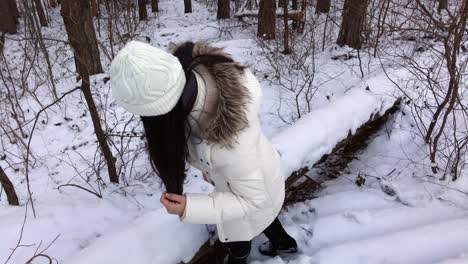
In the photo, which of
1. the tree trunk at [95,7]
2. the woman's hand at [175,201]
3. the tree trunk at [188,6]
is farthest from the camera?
the tree trunk at [188,6]

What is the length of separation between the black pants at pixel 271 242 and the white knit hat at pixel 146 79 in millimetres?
1007

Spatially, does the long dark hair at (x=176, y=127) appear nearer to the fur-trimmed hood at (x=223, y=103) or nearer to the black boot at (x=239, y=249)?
the fur-trimmed hood at (x=223, y=103)

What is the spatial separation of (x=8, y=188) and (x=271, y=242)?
1.93 m

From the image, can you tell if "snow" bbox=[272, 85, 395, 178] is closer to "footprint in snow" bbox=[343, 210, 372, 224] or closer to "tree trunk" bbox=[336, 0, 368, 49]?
"footprint in snow" bbox=[343, 210, 372, 224]

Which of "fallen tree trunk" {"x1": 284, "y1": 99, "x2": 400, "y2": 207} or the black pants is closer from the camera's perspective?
the black pants

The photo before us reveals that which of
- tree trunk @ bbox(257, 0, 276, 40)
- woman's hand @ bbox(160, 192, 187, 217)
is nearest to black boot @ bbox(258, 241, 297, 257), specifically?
woman's hand @ bbox(160, 192, 187, 217)

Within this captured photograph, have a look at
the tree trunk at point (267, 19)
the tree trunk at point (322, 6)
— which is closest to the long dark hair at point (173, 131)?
the tree trunk at point (267, 19)

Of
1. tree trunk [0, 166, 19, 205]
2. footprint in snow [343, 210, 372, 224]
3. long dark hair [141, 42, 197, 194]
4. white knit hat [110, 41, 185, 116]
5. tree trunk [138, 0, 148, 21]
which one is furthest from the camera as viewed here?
tree trunk [138, 0, 148, 21]

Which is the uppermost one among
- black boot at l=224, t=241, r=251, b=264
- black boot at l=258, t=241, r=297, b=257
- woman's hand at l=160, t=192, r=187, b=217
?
woman's hand at l=160, t=192, r=187, b=217

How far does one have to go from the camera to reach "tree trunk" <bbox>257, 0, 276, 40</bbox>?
23.1 ft

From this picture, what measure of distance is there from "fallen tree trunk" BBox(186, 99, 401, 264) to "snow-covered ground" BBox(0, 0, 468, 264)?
0.07 metres

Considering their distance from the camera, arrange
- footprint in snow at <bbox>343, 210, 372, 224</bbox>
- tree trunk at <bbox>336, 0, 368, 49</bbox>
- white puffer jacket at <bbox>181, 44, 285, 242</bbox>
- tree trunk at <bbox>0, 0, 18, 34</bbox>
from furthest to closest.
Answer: tree trunk at <bbox>0, 0, 18, 34</bbox> < tree trunk at <bbox>336, 0, 368, 49</bbox> < footprint in snow at <bbox>343, 210, 372, 224</bbox> < white puffer jacket at <bbox>181, 44, 285, 242</bbox>

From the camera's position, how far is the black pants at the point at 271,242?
1827 millimetres

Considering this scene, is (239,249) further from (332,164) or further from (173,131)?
(332,164)
